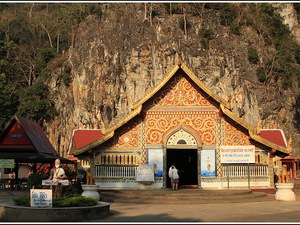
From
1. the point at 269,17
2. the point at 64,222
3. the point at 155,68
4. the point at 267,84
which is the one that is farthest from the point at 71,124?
the point at 64,222

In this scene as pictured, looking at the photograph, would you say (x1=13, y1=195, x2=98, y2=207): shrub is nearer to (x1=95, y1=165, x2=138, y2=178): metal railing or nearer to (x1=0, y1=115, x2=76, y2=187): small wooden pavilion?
(x1=95, y1=165, x2=138, y2=178): metal railing

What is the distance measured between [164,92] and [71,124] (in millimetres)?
43416

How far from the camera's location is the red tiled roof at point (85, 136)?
24.2 m

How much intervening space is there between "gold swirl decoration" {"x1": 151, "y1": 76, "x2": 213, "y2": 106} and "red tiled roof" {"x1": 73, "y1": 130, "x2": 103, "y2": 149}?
582 centimetres

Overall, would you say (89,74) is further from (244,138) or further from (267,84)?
(244,138)

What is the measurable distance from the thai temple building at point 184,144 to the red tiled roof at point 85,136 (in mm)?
3623

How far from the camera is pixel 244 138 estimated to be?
2033cm

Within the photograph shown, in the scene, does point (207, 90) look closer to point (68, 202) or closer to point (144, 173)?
point (144, 173)

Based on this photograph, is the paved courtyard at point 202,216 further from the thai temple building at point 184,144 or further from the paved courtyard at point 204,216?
the thai temple building at point 184,144

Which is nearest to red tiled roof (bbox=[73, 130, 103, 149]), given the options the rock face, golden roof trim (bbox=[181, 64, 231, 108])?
golden roof trim (bbox=[181, 64, 231, 108])

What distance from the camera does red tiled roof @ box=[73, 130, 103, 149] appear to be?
24.2 meters

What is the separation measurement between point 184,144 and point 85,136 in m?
7.27

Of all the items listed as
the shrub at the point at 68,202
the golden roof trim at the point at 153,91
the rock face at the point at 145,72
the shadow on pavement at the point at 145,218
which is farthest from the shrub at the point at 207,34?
the shrub at the point at 68,202

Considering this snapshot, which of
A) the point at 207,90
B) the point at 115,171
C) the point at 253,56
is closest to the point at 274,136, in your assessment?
the point at 207,90
